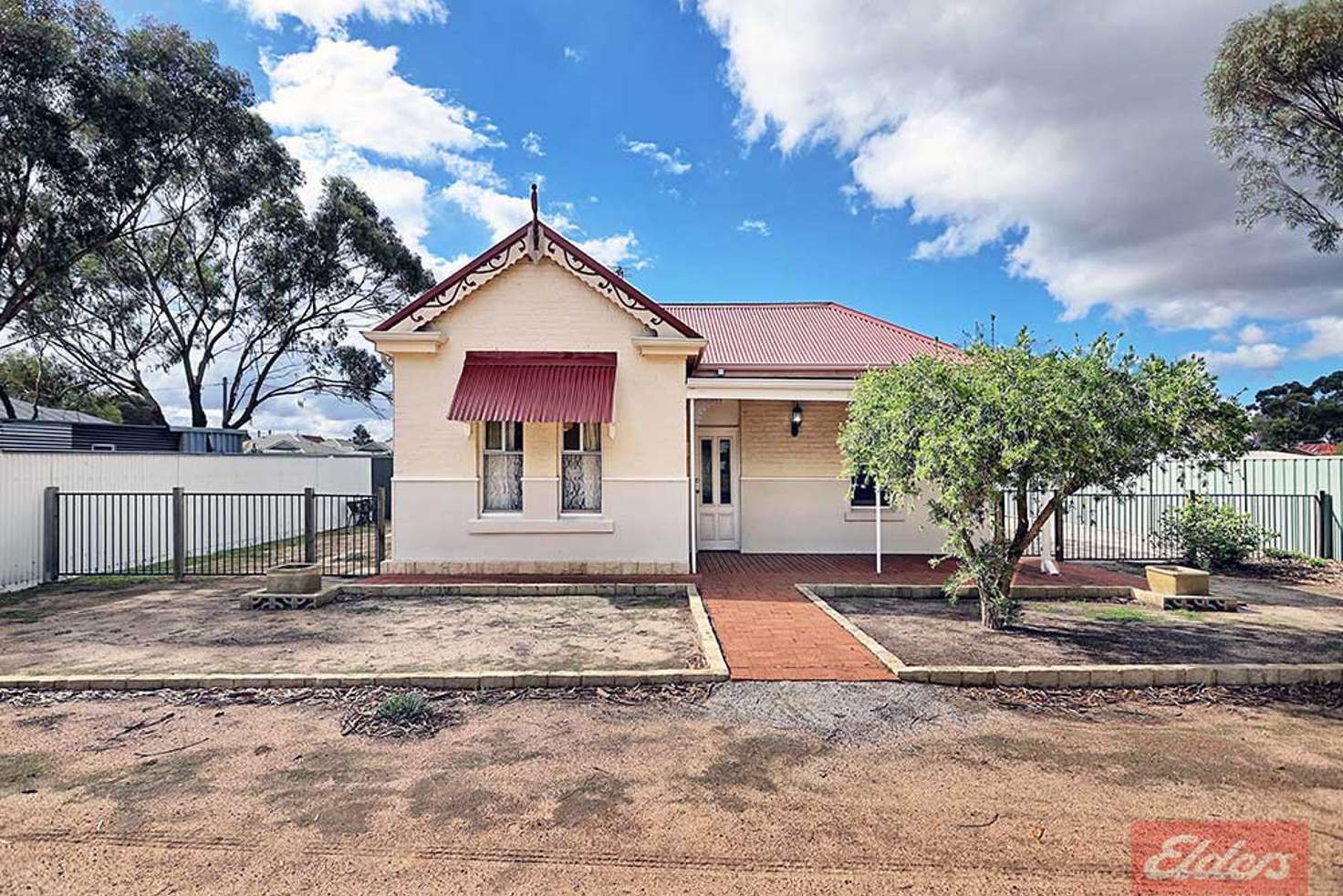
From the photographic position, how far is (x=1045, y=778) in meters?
4.47

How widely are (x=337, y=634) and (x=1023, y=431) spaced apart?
8362 mm

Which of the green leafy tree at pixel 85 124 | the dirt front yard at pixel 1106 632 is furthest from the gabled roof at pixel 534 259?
the green leafy tree at pixel 85 124

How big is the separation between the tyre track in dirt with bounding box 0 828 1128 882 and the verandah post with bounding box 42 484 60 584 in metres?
10.3

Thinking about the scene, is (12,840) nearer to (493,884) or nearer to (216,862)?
(216,862)

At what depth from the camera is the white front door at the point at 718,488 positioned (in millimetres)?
13609

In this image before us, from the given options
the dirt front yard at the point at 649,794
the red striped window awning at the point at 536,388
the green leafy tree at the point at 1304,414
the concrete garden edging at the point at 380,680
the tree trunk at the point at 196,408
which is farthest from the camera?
the green leafy tree at the point at 1304,414

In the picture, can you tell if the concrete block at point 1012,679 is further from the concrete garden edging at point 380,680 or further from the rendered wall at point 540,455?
the rendered wall at point 540,455

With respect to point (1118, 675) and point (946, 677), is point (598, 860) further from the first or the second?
point (1118, 675)

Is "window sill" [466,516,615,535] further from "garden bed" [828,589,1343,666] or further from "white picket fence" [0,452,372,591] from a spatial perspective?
"white picket fence" [0,452,372,591]

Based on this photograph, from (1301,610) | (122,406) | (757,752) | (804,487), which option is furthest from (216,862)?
(122,406)

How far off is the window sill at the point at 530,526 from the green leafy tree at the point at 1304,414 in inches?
1772

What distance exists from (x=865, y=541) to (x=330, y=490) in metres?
17.5

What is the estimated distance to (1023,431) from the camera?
22.8 feet

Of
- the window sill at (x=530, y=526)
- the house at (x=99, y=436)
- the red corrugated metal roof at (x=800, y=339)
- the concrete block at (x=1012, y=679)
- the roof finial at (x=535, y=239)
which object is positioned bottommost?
the concrete block at (x=1012, y=679)
